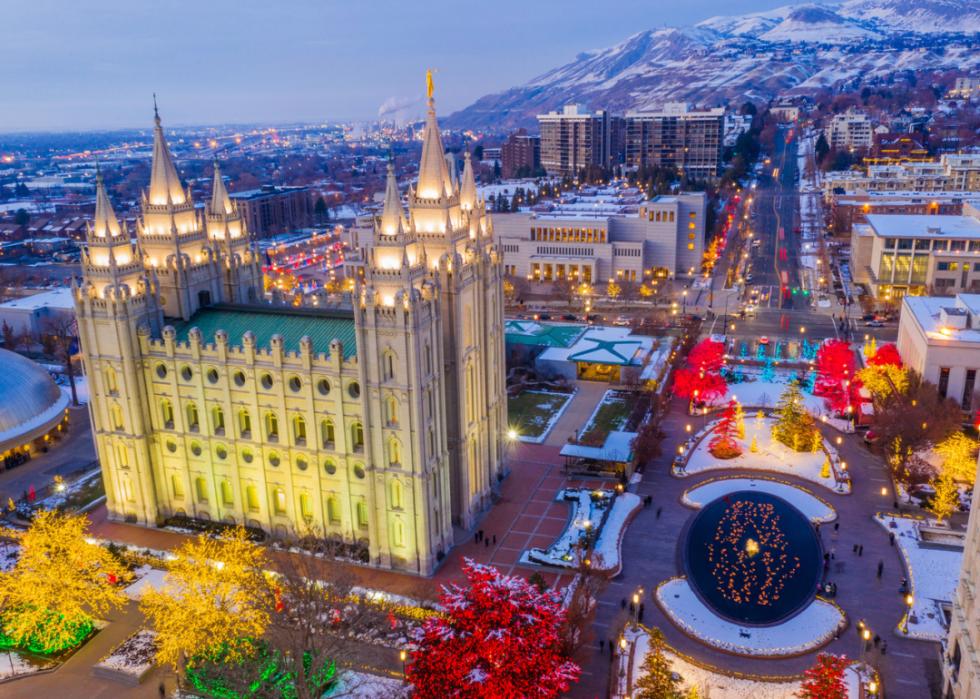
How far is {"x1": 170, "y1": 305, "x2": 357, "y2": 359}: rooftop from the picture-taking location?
60.1m

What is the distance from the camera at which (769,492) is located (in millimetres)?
70812

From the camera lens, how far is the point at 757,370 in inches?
3989

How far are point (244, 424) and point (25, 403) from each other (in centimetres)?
3265

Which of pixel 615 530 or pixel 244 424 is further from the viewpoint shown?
pixel 615 530

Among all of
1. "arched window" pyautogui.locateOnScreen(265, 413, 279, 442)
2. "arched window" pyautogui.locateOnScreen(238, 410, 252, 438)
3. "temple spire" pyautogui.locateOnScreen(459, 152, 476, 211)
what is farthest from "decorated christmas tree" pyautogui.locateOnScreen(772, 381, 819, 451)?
"arched window" pyautogui.locateOnScreen(238, 410, 252, 438)

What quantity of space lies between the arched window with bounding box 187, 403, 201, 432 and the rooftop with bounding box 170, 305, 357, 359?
5479 millimetres

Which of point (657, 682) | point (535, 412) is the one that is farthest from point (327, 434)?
point (535, 412)

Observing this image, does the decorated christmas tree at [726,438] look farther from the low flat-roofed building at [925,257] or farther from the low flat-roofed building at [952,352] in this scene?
the low flat-roofed building at [925,257]

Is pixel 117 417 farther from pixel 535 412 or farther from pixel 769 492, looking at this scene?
pixel 769 492

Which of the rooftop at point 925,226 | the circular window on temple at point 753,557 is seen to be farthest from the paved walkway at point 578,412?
the rooftop at point 925,226

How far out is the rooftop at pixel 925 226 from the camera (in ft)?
431

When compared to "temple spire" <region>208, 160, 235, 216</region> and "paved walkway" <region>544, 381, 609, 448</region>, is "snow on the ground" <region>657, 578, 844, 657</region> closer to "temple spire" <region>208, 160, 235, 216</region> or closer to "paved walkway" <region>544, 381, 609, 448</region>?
"paved walkway" <region>544, 381, 609, 448</region>

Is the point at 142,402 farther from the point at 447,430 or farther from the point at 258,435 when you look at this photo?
the point at 447,430

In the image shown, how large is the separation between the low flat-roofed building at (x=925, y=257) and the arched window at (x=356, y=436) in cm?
10609
